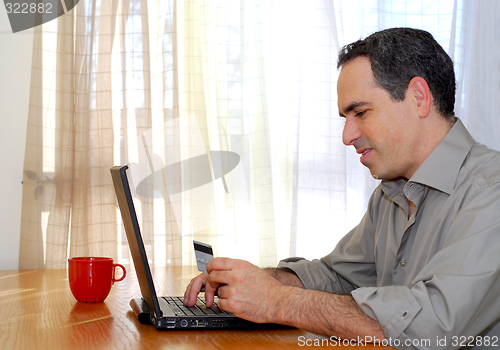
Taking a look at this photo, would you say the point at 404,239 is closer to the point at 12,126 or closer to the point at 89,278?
the point at 89,278

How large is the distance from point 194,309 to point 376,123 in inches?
21.3

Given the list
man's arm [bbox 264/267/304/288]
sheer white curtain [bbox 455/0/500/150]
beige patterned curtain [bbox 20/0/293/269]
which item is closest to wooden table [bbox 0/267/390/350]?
man's arm [bbox 264/267/304/288]

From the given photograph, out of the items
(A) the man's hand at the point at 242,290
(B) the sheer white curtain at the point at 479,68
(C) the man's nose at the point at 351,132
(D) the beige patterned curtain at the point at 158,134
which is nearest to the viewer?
(A) the man's hand at the point at 242,290

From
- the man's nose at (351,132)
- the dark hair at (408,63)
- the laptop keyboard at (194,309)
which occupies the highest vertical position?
the dark hair at (408,63)

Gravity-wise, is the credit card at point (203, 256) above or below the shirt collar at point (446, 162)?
below

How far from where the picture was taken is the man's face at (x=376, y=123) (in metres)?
1.04

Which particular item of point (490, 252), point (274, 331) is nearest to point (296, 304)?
point (274, 331)

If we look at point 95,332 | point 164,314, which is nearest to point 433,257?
point 164,314

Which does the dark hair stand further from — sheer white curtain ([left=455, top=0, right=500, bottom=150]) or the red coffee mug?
sheer white curtain ([left=455, top=0, right=500, bottom=150])

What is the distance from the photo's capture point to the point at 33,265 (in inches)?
75.4

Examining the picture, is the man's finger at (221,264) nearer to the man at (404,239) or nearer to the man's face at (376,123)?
the man at (404,239)

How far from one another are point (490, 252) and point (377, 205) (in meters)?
0.47

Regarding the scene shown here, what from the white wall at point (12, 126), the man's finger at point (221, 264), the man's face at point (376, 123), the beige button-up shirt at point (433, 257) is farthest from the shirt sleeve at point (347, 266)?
the white wall at point (12, 126)

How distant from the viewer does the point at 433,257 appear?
81 cm
